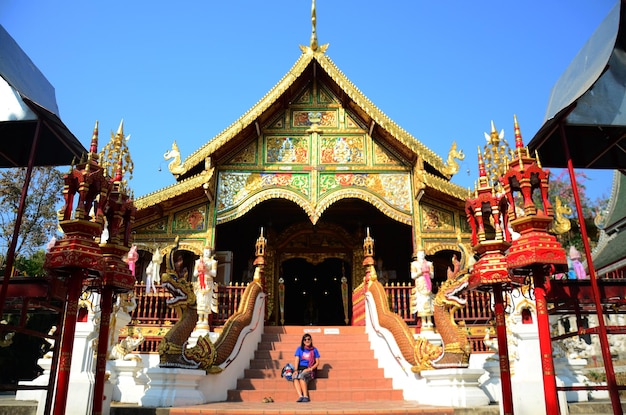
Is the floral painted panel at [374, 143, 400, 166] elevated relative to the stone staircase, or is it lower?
elevated

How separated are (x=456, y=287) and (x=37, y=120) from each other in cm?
547

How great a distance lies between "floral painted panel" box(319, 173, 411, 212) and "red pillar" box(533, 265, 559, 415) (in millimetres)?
7130

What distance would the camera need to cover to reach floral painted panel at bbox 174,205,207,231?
10891 mm

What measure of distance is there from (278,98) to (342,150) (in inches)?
72.0

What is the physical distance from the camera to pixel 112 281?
452cm

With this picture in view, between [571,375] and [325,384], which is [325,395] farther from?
[571,375]

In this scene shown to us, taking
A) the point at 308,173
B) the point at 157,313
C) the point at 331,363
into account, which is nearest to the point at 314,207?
the point at 308,173

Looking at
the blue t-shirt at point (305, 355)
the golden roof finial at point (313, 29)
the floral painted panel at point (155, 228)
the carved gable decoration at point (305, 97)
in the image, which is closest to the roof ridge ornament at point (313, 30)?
the golden roof finial at point (313, 29)

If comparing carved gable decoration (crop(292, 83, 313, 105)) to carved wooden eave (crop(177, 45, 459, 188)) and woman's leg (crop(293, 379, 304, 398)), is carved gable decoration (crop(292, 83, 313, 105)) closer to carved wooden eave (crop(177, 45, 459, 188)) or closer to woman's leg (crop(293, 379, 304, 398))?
carved wooden eave (crop(177, 45, 459, 188))

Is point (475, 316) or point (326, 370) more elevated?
point (475, 316)

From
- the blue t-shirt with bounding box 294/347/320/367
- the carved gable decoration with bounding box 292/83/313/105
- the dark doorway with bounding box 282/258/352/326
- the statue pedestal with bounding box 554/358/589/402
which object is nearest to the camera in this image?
the statue pedestal with bounding box 554/358/589/402

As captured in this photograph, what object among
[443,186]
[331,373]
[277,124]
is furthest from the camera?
[277,124]

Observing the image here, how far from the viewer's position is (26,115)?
14.3ft

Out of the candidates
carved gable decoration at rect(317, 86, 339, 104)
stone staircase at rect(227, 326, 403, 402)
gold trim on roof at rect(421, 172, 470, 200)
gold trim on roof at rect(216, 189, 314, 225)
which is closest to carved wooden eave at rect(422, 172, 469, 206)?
gold trim on roof at rect(421, 172, 470, 200)
